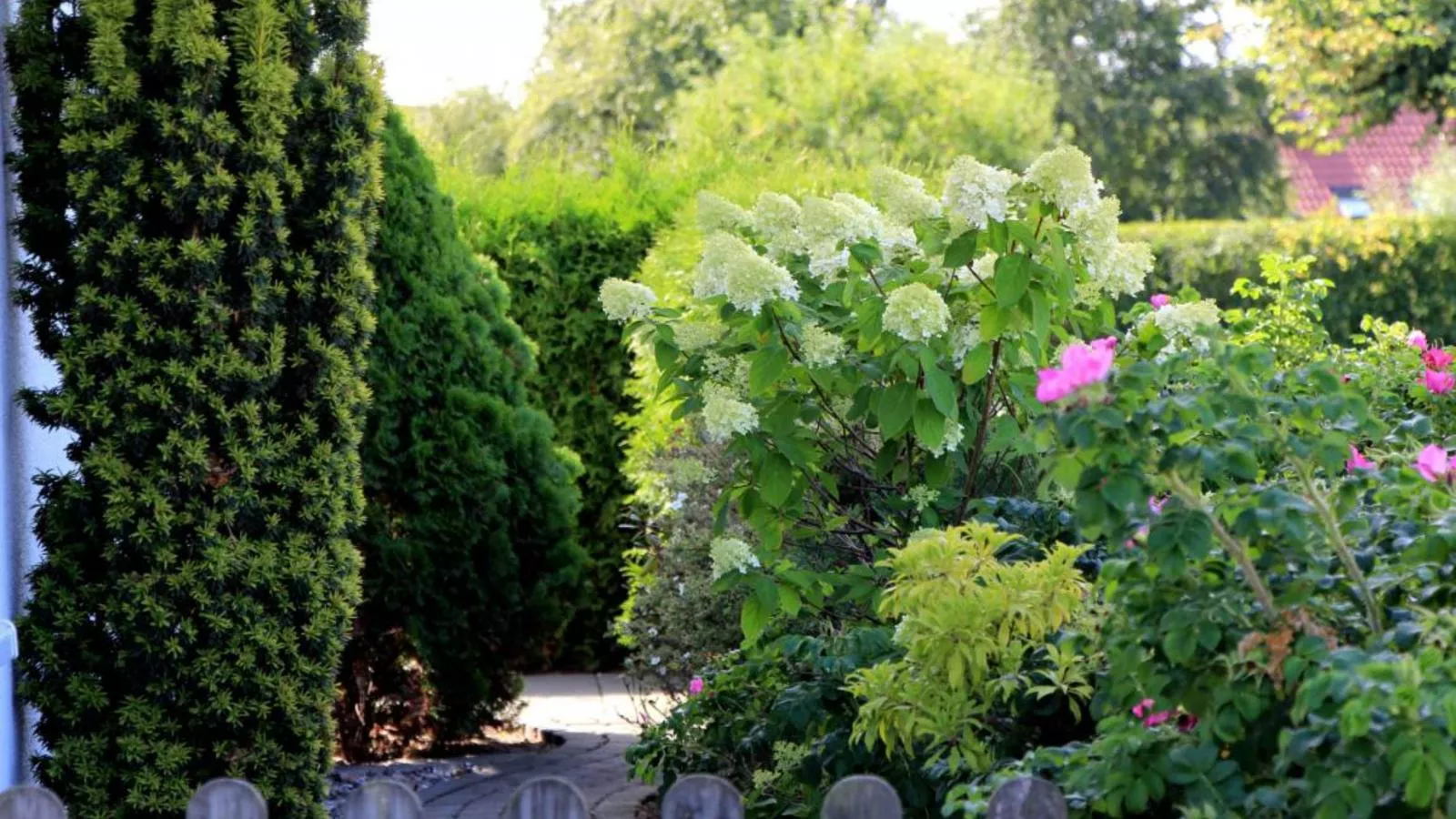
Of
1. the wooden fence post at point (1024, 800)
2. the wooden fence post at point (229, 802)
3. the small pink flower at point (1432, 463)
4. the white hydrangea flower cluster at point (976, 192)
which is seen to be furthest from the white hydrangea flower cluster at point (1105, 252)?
the wooden fence post at point (229, 802)

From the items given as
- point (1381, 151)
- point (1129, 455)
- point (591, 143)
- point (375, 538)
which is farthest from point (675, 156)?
point (1381, 151)

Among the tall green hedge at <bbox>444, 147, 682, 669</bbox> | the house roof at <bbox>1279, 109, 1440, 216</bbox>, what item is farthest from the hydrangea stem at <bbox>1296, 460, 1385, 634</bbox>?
the house roof at <bbox>1279, 109, 1440, 216</bbox>

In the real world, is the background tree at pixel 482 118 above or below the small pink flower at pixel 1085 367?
above

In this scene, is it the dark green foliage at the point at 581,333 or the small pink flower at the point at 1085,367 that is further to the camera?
the dark green foliage at the point at 581,333

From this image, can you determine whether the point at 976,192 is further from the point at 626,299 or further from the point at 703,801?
the point at 703,801

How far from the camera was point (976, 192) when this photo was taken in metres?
3.50

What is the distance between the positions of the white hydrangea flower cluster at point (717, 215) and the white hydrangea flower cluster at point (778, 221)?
134 millimetres

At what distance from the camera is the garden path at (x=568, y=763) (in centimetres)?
543

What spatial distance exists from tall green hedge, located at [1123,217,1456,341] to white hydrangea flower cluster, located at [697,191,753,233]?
8839 millimetres

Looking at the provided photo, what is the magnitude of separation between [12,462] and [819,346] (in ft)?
6.89

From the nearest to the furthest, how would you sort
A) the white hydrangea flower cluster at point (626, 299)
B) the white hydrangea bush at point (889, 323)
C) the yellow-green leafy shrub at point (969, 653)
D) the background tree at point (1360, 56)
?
the yellow-green leafy shrub at point (969, 653), the white hydrangea bush at point (889, 323), the white hydrangea flower cluster at point (626, 299), the background tree at point (1360, 56)

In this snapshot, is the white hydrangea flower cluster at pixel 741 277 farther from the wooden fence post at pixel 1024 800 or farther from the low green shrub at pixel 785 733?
the wooden fence post at pixel 1024 800

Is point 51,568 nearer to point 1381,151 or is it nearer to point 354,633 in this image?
point 354,633

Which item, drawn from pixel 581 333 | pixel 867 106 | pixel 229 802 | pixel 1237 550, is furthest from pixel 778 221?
pixel 867 106
